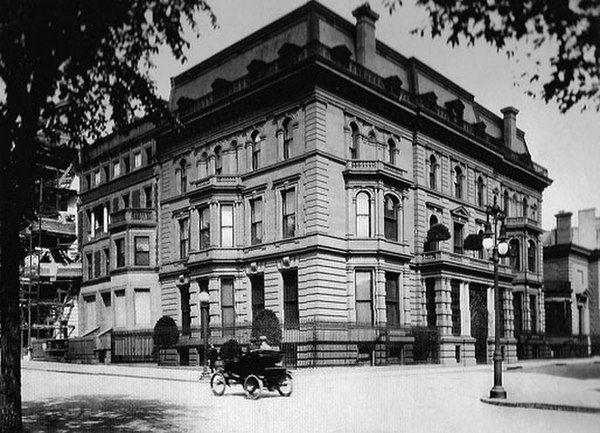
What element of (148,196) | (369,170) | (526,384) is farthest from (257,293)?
(526,384)

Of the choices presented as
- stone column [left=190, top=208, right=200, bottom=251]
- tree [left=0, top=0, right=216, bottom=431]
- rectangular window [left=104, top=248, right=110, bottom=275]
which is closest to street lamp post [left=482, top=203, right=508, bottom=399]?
tree [left=0, top=0, right=216, bottom=431]

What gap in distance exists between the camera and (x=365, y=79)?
3284 cm

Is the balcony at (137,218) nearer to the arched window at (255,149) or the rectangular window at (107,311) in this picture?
Answer: the rectangular window at (107,311)

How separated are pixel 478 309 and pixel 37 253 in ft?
103

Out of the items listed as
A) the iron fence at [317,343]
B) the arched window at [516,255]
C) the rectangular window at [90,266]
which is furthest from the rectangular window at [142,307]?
the arched window at [516,255]

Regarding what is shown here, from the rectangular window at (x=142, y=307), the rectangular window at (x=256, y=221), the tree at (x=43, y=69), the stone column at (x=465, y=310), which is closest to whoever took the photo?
the tree at (x=43, y=69)

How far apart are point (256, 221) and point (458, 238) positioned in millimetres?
13357

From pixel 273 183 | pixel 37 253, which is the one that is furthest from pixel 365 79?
pixel 37 253

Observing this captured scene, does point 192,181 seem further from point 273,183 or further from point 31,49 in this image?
point 31,49

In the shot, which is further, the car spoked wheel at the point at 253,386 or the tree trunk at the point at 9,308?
the car spoked wheel at the point at 253,386

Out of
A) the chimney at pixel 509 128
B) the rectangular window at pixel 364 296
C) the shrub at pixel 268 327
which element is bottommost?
the shrub at pixel 268 327

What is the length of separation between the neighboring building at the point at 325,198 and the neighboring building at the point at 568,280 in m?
6.84

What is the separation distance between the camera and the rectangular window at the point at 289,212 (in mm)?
32469

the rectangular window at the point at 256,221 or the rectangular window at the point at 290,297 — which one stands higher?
the rectangular window at the point at 256,221
